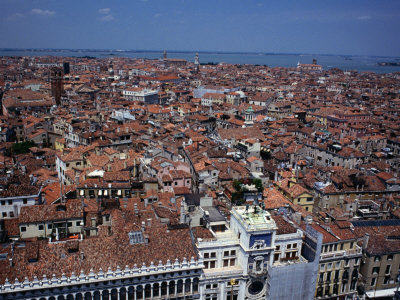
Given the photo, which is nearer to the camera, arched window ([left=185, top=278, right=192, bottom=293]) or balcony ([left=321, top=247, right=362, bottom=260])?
arched window ([left=185, top=278, right=192, bottom=293])

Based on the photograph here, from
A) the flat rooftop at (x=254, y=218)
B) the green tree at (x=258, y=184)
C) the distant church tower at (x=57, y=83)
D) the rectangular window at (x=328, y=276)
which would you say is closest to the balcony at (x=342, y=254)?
the rectangular window at (x=328, y=276)

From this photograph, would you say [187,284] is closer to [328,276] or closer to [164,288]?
[164,288]

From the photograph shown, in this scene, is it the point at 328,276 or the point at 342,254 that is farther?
the point at 328,276

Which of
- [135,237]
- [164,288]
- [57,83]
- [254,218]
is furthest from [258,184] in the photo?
[57,83]

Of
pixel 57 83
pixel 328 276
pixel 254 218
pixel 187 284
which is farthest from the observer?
pixel 57 83

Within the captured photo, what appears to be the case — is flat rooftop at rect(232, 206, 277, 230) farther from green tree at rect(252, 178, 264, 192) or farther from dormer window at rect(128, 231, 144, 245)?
green tree at rect(252, 178, 264, 192)

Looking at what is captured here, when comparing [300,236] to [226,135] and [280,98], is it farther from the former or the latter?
[280,98]

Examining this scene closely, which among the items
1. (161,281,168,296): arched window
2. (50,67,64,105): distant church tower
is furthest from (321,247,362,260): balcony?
(50,67,64,105): distant church tower

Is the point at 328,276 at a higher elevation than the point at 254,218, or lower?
lower

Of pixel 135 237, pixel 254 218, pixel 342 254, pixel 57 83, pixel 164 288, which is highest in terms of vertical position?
pixel 57 83

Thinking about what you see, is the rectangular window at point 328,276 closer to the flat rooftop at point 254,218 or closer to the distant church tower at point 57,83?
the flat rooftop at point 254,218

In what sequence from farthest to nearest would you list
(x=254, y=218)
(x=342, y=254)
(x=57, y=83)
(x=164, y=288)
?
1. (x=57, y=83)
2. (x=342, y=254)
3. (x=254, y=218)
4. (x=164, y=288)
